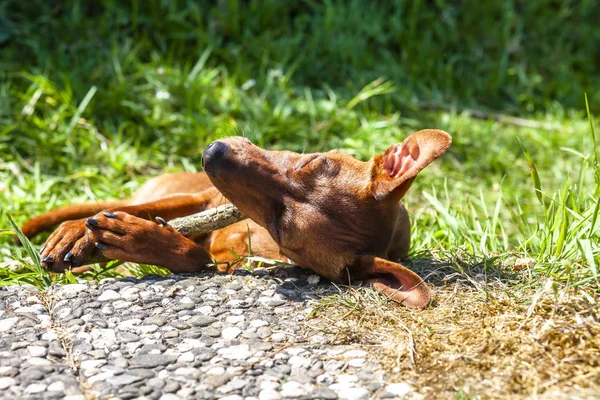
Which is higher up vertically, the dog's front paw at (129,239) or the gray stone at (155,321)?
the dog's front paw at (129,239)

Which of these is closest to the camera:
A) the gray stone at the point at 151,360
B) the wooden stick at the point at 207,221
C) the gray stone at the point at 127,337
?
the gray stone at the point at 151,360

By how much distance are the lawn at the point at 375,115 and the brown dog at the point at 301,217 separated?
0.23m

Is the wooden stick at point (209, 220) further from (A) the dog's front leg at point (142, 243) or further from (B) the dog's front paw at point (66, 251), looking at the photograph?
(B) the dog's front paw at point (66, 251)

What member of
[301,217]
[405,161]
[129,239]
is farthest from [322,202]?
[129,239]

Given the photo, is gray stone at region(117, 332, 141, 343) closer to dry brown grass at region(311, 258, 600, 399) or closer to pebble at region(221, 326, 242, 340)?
pebble at region(221, 326, 242, 340)

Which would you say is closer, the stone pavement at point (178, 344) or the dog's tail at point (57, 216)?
the stone pavement at point (178, 344)

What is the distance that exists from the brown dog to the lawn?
0.23m

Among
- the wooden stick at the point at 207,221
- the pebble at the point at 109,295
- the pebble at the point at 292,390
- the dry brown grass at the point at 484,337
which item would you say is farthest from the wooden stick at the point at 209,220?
the pebble at the point at 292,390

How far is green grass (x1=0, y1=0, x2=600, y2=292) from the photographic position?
5.74 metres

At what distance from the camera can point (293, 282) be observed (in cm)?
364

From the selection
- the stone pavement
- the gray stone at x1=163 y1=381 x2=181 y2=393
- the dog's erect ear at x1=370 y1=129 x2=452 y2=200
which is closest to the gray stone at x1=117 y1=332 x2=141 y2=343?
the stone pavement

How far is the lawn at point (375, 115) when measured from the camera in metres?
3.31

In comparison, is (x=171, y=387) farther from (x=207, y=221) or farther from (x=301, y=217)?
(x=207, y=221)

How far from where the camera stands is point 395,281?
3471 millimetres
